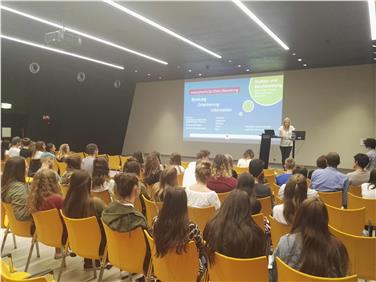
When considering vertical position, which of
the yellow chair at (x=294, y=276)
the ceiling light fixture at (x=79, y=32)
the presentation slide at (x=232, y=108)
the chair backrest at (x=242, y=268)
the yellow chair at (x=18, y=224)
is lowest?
the yellow chair at (x=18, y=224)

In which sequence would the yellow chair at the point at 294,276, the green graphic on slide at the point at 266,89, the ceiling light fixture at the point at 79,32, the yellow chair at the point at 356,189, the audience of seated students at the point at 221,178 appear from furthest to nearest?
the green graphic on slide at the point at 266,89
the ceiling light fixture at the point at 79,32
the yellow chair at the point at 356,189
the audience of seated students at the point at 221,178
the yellow chair at the point at 294,276

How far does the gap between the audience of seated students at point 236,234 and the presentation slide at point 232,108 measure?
1049 centimetres

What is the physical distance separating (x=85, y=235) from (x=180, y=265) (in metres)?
0.99

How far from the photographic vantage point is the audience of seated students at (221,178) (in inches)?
162

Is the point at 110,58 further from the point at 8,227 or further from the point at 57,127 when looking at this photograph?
the point at 8,227

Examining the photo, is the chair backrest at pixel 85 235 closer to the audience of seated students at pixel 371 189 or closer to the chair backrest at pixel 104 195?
the chair backrest at pixel 104 195

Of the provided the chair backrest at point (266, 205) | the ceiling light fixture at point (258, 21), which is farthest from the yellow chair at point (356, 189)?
the ceiling light fixture at point (258, 21)

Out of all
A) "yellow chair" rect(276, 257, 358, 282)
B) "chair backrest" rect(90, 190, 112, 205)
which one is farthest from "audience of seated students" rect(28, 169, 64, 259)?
"yellow chair" rect(276, 257, 358, 282)

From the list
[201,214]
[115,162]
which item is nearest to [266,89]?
[115,162]

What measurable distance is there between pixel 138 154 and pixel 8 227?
2.58 metres

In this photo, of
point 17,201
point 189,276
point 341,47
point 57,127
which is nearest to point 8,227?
point 17,201

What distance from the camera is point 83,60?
1126 centimetres

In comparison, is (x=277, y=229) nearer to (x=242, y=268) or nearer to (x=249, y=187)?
(x=249, y=187)

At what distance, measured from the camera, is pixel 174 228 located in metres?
2.25
